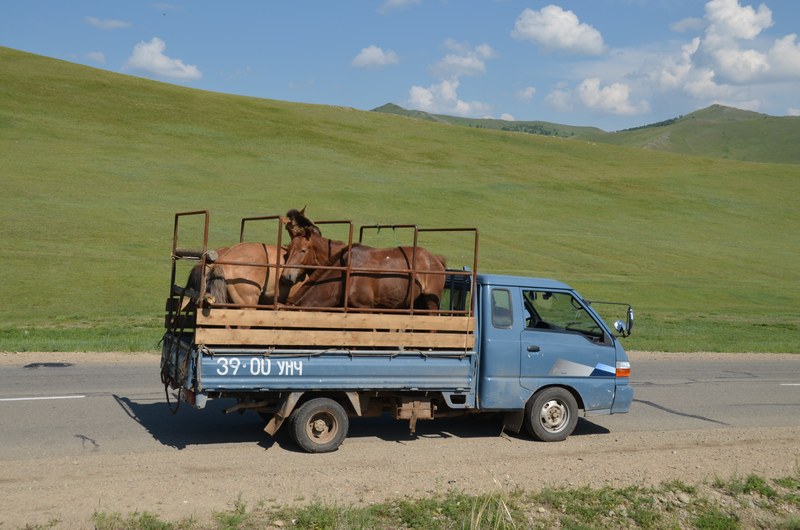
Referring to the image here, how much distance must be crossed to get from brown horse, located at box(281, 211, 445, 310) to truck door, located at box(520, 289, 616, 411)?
4.47ft

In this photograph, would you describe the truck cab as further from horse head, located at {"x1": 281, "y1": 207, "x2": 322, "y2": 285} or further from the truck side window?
horse head, located at {"x1": 281, "y1": 207, "x2": 322, "y2": 285}

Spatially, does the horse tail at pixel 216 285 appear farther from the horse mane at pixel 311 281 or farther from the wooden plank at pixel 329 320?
the wooden plank at pixel 329 320

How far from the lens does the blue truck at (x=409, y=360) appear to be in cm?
986

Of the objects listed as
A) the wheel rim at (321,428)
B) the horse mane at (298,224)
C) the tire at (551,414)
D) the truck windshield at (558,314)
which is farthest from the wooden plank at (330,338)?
the horse mane at (298,224)

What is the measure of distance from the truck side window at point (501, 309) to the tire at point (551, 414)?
1105 mm

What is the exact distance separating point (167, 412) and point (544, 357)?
5405 millimetres

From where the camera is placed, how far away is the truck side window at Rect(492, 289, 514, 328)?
37.2ft

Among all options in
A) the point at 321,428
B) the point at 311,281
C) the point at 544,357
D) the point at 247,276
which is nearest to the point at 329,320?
the point at 311,281

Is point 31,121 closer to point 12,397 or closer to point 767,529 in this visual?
point 12,397

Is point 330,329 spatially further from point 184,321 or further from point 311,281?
point 184,321

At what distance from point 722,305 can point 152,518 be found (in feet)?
104

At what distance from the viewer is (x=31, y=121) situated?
53.9 metres

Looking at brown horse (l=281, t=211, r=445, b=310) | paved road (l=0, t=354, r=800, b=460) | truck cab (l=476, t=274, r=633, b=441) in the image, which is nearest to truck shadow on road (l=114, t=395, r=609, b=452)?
paved road (l=0, t=354, r=800, b=460)

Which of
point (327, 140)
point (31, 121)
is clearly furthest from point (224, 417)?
point (327, 140)
